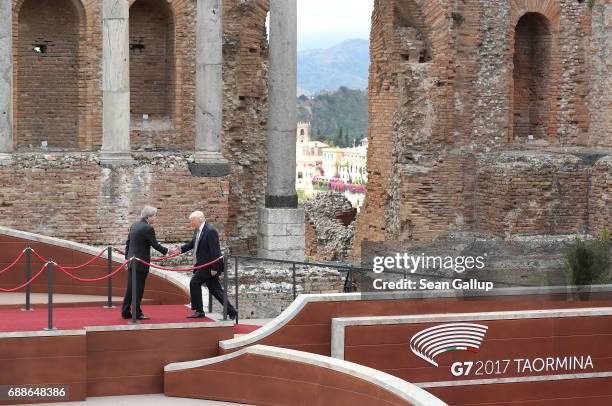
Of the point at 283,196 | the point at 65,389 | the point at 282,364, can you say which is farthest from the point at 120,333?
the point at 283,196

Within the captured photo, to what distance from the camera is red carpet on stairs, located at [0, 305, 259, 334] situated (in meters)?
17.1

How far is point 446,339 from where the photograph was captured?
60.0 ft

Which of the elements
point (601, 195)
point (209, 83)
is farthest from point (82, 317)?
point (601, 195)

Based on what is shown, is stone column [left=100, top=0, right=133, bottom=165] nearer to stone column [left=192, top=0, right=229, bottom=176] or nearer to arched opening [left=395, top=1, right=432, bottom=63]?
stone column [left=192, top=0, right=229, bottom=176]

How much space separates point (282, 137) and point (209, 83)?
183cm

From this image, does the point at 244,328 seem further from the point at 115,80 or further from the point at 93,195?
→ the point at 115,80

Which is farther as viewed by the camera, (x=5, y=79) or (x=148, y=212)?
(x=5, y=79)

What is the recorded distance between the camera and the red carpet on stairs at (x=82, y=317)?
672 inches

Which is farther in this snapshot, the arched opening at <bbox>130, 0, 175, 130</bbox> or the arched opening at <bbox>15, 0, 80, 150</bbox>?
the arched opening at <bbox>130, 0, 175, 130</bbox>

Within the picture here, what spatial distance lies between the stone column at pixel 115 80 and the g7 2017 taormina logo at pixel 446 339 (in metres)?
9.68

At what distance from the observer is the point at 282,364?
1622cm

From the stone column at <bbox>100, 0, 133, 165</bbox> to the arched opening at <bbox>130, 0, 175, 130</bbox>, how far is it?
480cm

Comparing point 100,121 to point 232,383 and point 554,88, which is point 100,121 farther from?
point 232,383

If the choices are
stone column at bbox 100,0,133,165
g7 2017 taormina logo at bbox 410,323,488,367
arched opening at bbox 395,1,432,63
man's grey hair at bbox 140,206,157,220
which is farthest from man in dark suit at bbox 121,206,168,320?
arched opening at bbox 395,1,432,63
